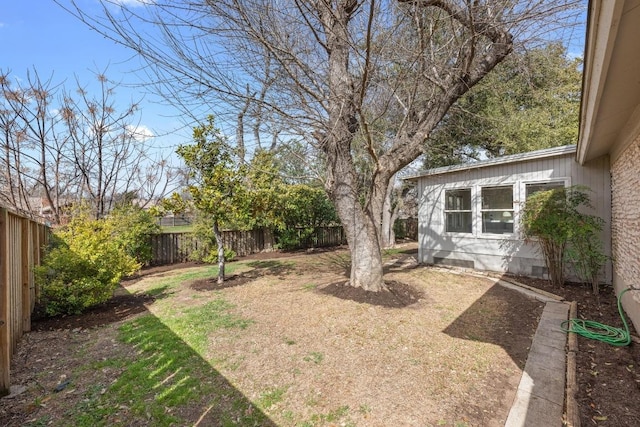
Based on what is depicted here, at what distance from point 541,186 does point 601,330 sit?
387cm

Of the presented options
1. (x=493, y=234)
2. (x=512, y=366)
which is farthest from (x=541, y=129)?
(x=512, y=366)

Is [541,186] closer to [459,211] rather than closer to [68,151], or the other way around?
[459,211]

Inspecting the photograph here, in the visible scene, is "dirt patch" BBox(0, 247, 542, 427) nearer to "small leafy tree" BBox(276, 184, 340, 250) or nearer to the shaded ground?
the shaded ground

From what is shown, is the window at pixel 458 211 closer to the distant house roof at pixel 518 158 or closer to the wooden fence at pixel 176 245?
the distant house roof at pixel 518 158

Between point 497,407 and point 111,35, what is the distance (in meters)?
4.86

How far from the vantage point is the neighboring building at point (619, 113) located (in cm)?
160

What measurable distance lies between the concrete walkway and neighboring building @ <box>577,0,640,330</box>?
1012 millimetres

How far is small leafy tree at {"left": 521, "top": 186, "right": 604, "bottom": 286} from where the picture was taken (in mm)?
5359

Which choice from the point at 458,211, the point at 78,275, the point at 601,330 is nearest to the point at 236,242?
the point at 78,275

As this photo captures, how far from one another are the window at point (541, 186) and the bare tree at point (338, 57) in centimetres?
331

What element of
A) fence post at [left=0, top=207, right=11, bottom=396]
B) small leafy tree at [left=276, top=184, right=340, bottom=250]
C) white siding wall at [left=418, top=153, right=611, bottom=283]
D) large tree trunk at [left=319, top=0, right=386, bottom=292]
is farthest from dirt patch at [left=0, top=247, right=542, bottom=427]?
small leafy tree at [left=276, top=184, right=340, bottom=250]

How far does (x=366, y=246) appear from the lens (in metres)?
5.18

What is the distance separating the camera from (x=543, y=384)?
2576 mm

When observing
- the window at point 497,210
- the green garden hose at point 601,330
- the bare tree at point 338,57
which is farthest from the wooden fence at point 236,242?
the green garden hose at point 601,330
